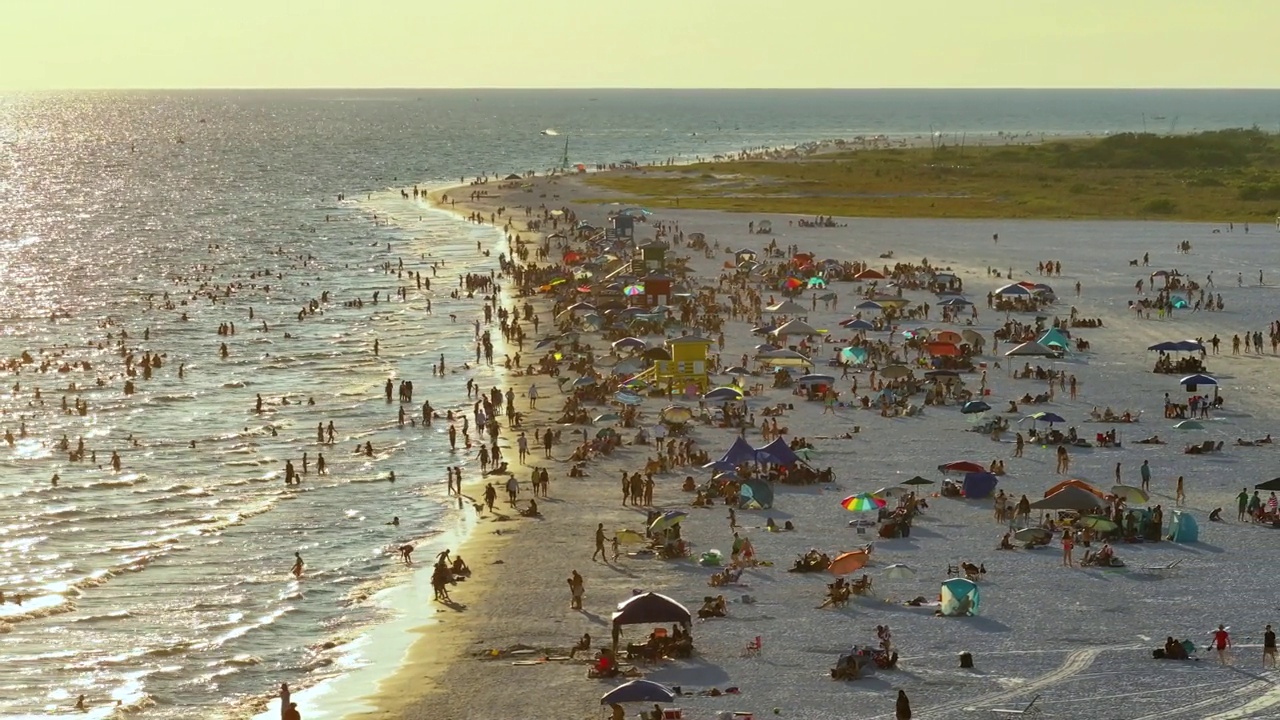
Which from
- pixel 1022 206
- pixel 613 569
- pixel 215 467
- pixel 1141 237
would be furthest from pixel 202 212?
pixel 613 569

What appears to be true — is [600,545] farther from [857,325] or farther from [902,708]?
[857,325]

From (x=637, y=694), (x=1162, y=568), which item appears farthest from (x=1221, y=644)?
(x=637, y=694)

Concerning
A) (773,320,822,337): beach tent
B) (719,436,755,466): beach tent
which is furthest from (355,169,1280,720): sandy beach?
(773,320,822,337): beach tent

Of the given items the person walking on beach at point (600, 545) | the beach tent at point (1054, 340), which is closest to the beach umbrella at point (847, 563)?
the person walking on beach at point (600, 545)

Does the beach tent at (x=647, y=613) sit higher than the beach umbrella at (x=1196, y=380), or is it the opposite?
the beach umbrella at (x=1196, y=380)

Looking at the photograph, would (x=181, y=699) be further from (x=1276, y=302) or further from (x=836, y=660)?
(x=1276, y=302)

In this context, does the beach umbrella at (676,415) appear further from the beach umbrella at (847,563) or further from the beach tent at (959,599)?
the beach tent at (959,599)
